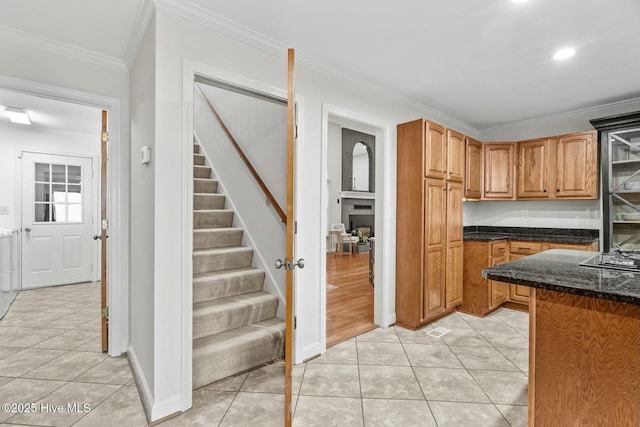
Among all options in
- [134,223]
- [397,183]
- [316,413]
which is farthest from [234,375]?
[397,183]

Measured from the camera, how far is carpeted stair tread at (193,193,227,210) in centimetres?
355

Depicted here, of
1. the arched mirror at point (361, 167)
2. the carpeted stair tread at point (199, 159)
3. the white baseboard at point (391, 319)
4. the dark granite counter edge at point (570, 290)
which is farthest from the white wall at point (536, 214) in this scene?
the arched mirror at point (361, 167)

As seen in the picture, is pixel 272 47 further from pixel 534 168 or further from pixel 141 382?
pixel 534 168

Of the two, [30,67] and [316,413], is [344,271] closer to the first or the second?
[316,413]

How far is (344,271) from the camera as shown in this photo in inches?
234

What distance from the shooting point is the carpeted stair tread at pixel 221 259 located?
9.22 ft

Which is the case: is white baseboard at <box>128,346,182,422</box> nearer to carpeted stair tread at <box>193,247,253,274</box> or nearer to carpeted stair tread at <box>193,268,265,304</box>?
carpeted stair tread at <box>193,268,265,304</box>

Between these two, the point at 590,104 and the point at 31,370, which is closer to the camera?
the point at 31,370

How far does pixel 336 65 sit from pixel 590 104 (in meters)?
3.20

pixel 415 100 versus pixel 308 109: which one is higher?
pixel 415 100

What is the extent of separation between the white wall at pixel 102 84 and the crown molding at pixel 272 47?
3.55 feet

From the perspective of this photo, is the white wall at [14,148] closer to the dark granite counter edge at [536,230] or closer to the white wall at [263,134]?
the white wall at [263,134]

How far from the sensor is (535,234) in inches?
168

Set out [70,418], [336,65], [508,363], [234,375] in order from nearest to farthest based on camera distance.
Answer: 1. [70,418]
2. [234,375]
3. [508,363]
4. [336,65]
